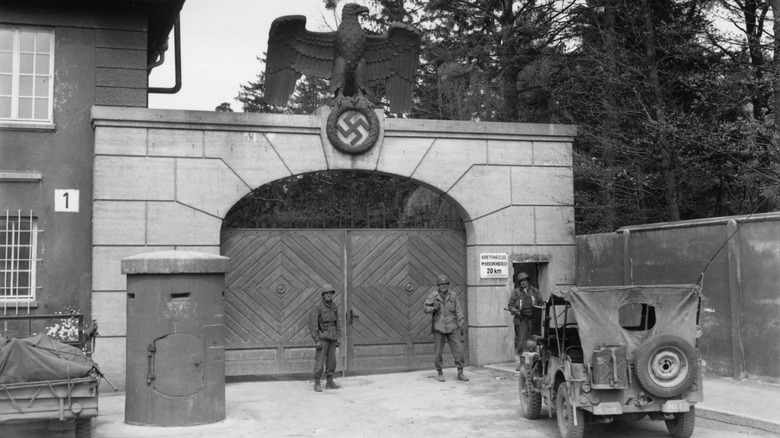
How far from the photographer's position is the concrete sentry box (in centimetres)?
950

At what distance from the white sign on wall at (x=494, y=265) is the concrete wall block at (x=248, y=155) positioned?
13.4 feet

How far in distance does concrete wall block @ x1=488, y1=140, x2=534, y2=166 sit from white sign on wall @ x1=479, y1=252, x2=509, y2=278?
1.82 m

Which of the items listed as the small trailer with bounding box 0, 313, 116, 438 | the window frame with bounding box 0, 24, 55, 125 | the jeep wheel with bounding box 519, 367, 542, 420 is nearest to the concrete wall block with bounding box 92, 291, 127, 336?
the window frame with bounding box 0, 24, 55, 125

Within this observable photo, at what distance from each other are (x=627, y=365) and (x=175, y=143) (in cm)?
878

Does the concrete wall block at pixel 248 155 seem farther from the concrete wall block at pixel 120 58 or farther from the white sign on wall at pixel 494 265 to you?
the white sign on wall at pixel 494 265

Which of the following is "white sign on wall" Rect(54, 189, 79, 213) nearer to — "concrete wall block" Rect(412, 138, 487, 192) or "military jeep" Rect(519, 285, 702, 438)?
"concrete wall block" Rect(412, 138, 487, 192)

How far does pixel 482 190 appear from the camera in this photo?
15.2 meters

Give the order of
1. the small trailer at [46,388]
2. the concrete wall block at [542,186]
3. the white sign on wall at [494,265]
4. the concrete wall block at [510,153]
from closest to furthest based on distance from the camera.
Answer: the small trailer at [46,388]
the white sign on wall at [494,265]
the concrete wall block at [510,153]
the concrete wall block at [542,186]

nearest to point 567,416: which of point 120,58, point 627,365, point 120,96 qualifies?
point 627,365

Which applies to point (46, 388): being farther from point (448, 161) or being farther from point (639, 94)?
point (639, 94)

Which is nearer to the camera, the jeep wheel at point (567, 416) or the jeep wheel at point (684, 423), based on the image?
the jeep wheel at point (567, 416)

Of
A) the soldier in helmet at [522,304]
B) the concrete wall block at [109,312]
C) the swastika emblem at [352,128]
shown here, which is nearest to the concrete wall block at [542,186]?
the soldier in helmet at [522,304]

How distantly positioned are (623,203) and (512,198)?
135 inches

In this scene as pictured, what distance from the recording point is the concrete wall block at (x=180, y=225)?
44.1 ft
